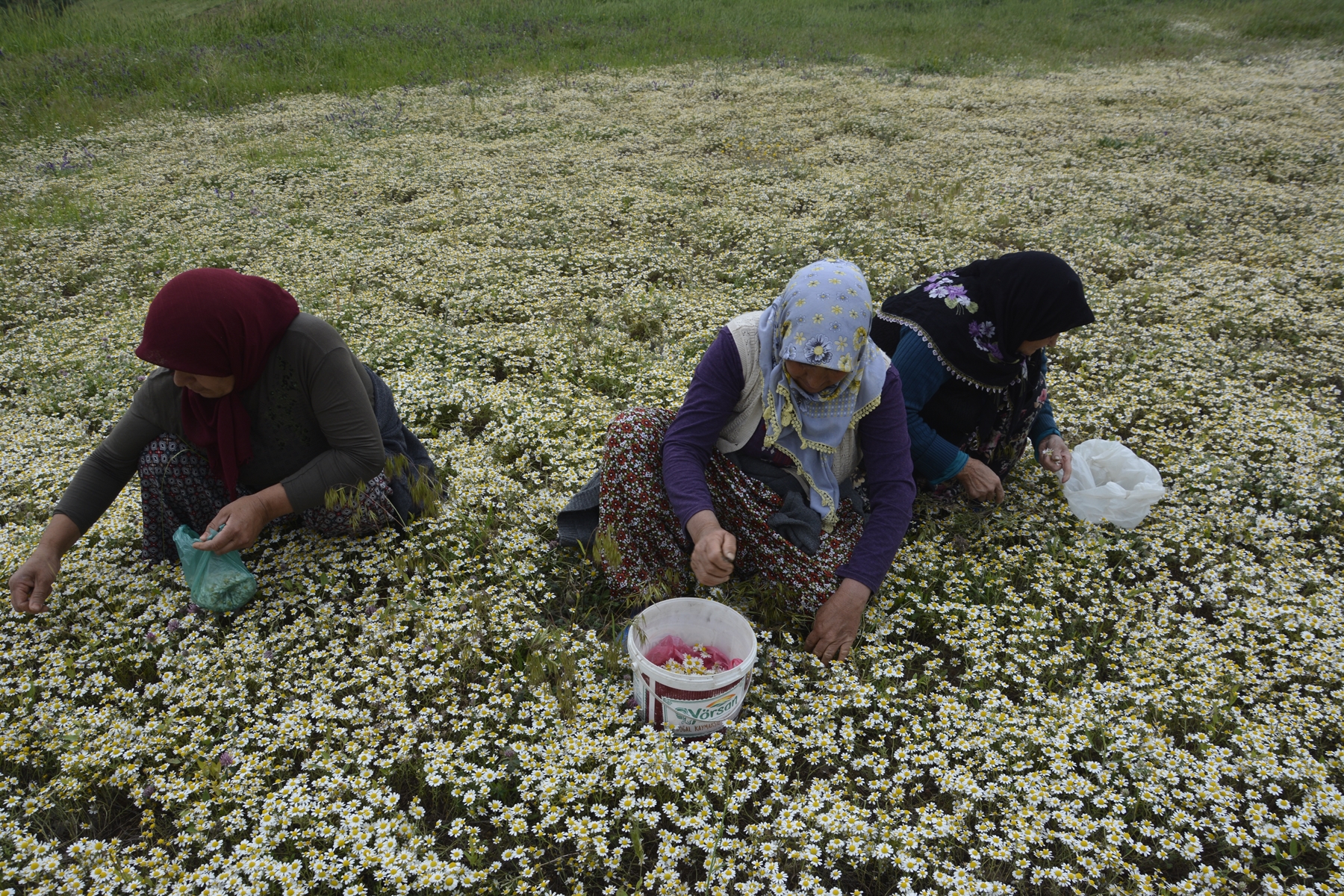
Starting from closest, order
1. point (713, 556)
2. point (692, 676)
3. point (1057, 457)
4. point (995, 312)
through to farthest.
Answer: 1. point (692, 676)
2. point (713, 556)
3. point (995, 312)
4. point (1057, 457)

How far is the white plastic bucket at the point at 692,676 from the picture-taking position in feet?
8.28

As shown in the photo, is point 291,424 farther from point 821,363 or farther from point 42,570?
point 821,363

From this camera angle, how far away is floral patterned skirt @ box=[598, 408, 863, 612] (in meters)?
3.07

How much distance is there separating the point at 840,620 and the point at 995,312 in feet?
5.39

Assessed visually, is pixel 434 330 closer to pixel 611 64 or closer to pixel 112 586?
pixel 112 586

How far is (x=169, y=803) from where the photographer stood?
245 centimetres

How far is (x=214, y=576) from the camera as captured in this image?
10.1 ft

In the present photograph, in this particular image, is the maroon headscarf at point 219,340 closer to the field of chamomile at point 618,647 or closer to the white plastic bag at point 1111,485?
the field of chamomile at point 618,647

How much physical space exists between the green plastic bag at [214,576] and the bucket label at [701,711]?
6.13ft

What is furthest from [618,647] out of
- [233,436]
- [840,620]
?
[233,436]

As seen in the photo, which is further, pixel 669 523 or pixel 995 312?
pixel 995 312

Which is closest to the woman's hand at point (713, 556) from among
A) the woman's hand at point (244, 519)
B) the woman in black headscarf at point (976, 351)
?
the woman in black headscarf at point (976, 351)

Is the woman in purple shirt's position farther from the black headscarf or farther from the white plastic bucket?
the black headscarf

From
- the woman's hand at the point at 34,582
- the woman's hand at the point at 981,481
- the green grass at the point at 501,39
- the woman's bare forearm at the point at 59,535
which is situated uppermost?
the green grass at the point at 501,39
